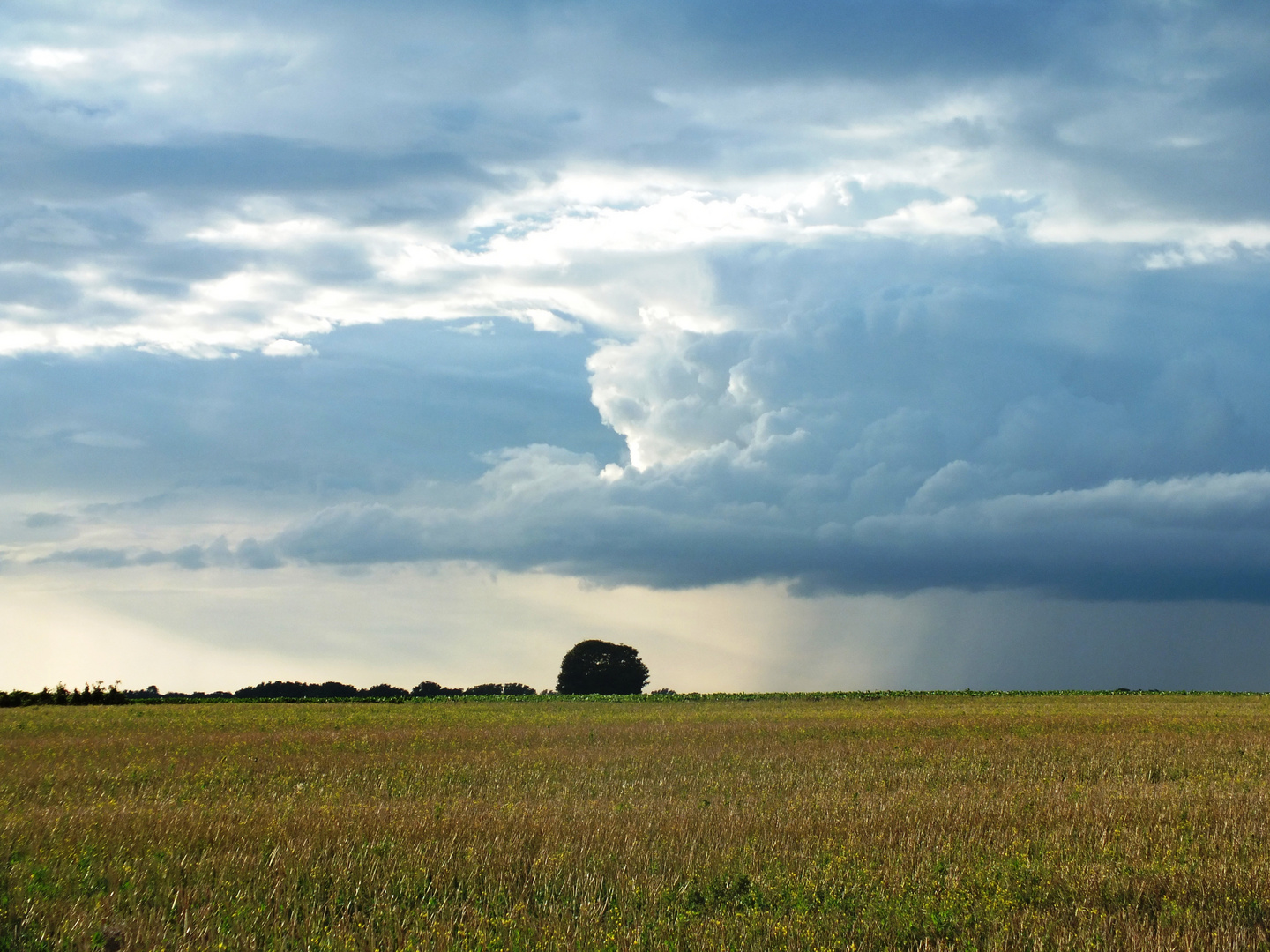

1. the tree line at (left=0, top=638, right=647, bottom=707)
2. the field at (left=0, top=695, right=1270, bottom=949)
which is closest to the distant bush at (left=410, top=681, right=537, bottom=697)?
the tree line at (left=0, top=638, right=647, bottom=707)

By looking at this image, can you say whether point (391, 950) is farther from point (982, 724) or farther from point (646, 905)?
point (982, 724)

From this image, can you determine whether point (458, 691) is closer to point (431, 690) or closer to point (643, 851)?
point (431, 690)

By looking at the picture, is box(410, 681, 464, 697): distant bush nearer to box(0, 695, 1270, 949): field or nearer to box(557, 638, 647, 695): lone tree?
box(557, 638, 647, 695): lone tree

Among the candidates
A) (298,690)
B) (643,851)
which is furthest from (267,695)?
(643,851)

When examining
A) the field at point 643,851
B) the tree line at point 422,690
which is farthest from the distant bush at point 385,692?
the field at point 643,851

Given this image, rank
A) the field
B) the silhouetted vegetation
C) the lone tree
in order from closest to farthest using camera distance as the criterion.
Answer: the field
the silhouetted vegetation
the lone tree

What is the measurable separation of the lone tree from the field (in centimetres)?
8233

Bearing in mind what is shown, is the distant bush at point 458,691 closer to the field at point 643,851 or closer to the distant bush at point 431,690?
the distant bush at point 431,690

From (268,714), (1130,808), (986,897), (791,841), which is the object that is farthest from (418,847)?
(268,714)

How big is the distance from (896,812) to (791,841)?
9.53 feet

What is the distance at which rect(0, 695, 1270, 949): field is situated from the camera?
956 centimetres

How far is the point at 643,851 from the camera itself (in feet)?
40.6

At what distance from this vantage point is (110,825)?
14.4 meters

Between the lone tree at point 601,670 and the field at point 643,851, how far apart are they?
82325 millimetres
